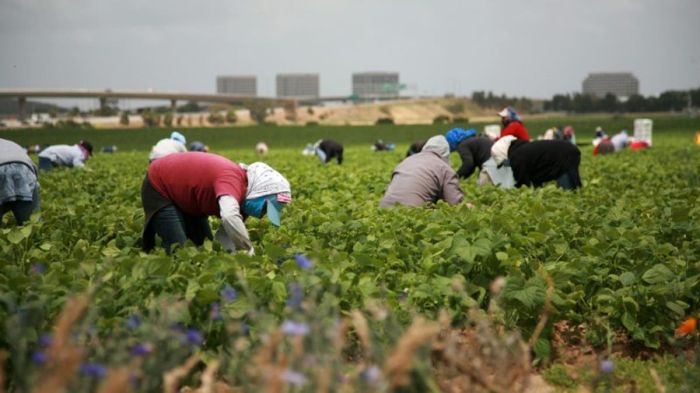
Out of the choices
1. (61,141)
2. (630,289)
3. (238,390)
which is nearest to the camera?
(238,390)

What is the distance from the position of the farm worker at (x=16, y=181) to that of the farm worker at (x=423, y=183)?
312 centimetres

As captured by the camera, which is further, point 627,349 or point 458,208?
point 458,208

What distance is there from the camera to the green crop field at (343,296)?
2.26 metres

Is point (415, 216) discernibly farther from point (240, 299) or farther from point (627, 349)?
point (240, 299)

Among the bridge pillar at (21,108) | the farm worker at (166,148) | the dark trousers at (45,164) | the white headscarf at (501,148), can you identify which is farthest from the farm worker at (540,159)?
the bridge pillar at (21,108)

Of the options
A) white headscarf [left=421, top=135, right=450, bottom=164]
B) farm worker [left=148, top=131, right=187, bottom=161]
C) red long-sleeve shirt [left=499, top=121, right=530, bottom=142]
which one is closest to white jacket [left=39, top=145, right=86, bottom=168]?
farm worker [left=148, top=131, right=187, bottom=161]

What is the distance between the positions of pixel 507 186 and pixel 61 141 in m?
19.7

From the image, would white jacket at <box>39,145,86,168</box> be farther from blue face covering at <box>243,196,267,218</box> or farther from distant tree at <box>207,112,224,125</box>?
distant tree at <box>207,112,224,125</box>

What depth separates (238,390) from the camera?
314 cm

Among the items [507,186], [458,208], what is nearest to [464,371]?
[458,208]

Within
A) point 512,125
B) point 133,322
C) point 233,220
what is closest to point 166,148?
point 512,125

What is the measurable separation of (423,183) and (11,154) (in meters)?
3.58

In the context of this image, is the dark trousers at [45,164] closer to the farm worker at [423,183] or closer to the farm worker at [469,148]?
the farm worker at [469,148]

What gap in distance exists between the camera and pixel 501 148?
938cm
